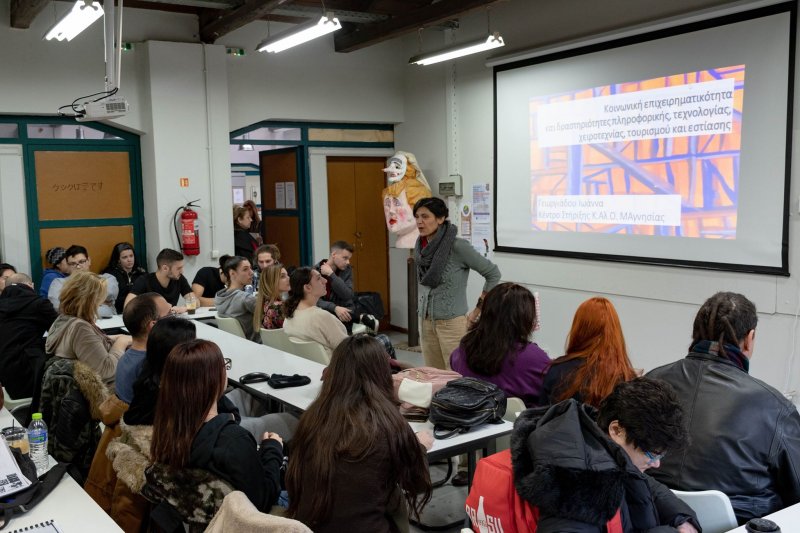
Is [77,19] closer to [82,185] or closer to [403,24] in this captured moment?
[82,185]

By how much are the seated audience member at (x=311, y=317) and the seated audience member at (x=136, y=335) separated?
1000mm

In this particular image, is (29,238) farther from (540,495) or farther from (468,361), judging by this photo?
(540,495)

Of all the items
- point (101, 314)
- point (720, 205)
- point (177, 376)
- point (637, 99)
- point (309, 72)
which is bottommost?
point (101, 314)

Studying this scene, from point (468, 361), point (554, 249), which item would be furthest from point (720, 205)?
point (468, 361)

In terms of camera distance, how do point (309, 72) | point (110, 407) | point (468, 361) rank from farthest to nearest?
point (309, 72)
point (468, 361)
point (110, 407)

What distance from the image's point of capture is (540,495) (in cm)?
158

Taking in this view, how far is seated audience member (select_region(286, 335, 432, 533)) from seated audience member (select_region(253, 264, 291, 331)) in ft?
8.18

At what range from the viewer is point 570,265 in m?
6.13

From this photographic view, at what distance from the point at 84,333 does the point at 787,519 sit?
2.97 m

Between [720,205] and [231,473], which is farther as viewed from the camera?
[720,205]

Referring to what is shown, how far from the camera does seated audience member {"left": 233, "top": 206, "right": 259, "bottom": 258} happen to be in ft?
24.5

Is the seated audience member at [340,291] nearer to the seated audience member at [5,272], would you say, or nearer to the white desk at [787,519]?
the seated audience member at [5,272]

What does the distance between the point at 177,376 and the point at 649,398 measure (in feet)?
4.49

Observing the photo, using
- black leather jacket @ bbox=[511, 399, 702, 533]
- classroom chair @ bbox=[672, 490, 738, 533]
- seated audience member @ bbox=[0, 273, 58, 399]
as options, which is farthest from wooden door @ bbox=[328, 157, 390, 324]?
black leather jacket @ bbox=[511, 399, 702, 533]
